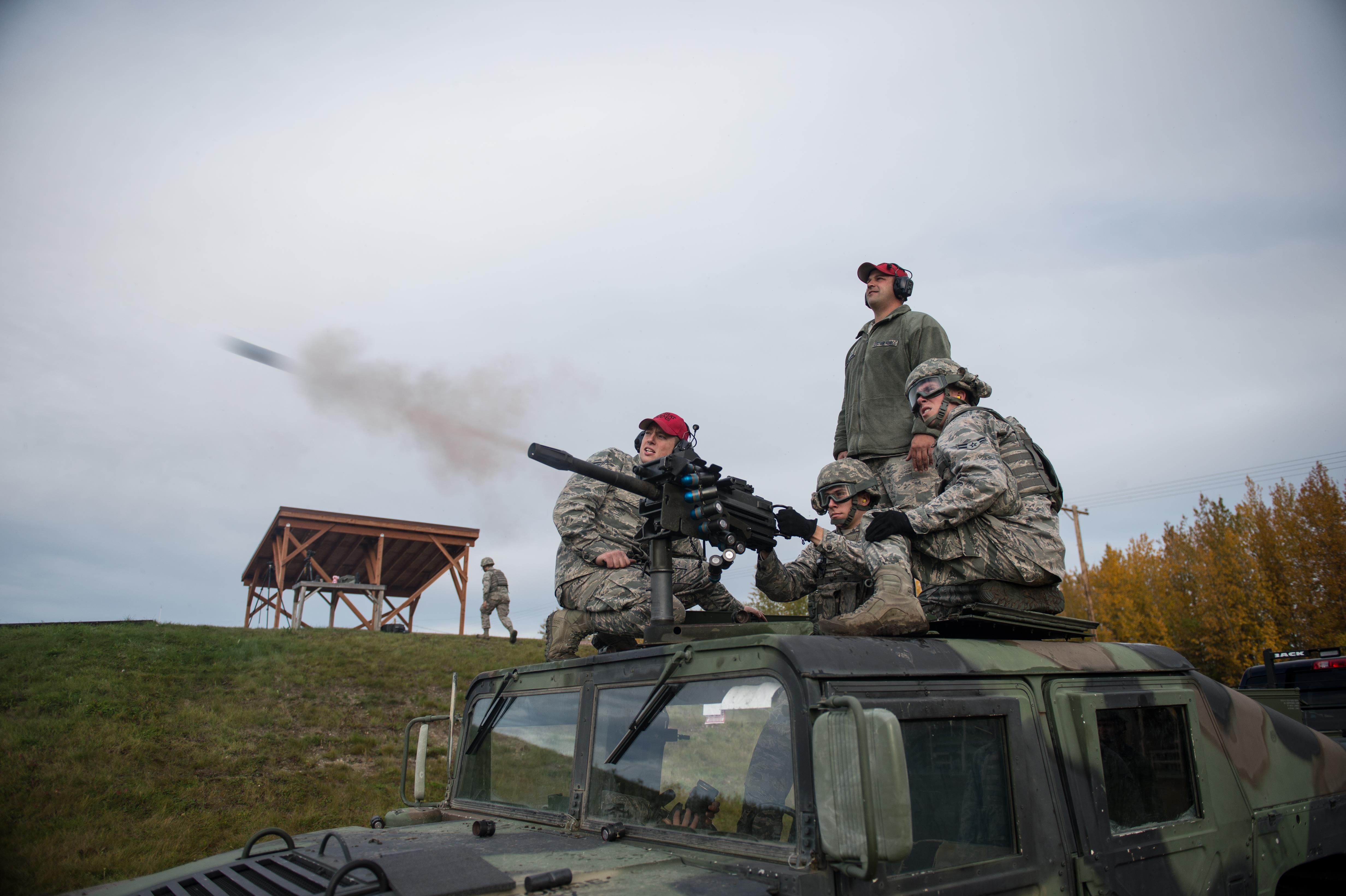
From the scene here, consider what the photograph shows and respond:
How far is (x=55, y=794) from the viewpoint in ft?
26.9

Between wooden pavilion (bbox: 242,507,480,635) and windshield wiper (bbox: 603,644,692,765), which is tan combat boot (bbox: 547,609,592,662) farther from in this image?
wooden pavilion (bbox: 242,507,480,635)

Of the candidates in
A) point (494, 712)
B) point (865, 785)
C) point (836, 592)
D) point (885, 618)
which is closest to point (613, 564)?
point (494, 712)

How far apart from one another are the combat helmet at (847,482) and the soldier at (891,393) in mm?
188

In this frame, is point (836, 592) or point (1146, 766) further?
point (836, 592)

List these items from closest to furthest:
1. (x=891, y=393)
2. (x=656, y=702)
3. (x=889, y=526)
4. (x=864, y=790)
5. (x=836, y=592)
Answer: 1. (x=864, y=790)
2. (x=656, y=702)
3. (x=889, y=526)
4. (x=836, y=592)
5. (x=891, y=393)

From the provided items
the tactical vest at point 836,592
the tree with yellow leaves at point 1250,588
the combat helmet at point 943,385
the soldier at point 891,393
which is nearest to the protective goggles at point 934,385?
the combat helmet at point 943,385

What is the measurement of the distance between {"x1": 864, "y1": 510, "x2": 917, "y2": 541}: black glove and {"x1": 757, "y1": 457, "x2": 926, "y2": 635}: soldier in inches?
3.9

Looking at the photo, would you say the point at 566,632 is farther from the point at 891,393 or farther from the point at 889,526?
the point at 891,393

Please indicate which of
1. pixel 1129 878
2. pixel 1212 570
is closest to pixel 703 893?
pixel 1129 878

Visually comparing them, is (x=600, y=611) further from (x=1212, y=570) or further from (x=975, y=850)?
(x=1212, y=570)

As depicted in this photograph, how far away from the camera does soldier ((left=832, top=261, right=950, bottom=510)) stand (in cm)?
525

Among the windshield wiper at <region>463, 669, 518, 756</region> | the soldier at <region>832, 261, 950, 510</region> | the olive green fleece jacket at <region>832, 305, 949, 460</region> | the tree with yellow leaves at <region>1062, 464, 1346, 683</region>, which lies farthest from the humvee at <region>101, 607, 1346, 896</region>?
the tree with yellow leaves at <region>1062, 464, 1346, 683</region>

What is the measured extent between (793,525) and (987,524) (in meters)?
0.97

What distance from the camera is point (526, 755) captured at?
361 centimetres
